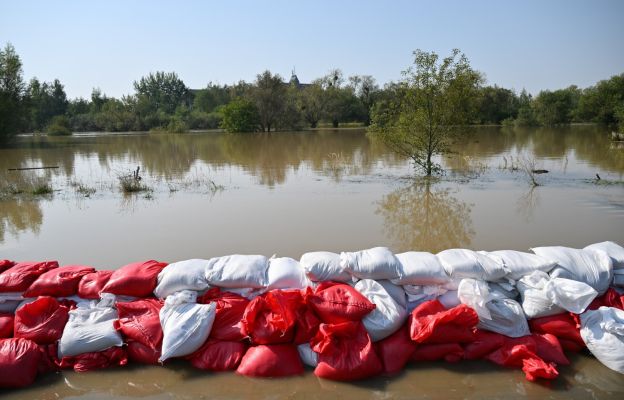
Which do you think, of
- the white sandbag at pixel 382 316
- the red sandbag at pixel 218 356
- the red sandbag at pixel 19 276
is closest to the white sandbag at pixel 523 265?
the white sandbag at pixel 382 316

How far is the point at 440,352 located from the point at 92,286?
8.16ft

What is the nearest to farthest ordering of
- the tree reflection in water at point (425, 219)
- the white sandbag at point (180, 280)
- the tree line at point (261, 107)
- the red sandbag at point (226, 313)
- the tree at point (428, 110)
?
1. the red sandbag at point (226, 313)
2. the white sandbag at point (180, 280)
3. the tree reflection in water at point (425, 219)
4. the tree at point (428, 110)
5. the tree line at point (261, 107)

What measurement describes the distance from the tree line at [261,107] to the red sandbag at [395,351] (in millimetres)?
26924

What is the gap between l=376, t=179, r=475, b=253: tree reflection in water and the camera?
5343 millimetres

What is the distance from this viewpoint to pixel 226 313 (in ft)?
9.64

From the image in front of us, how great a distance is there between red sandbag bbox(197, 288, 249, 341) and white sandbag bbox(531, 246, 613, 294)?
224cm

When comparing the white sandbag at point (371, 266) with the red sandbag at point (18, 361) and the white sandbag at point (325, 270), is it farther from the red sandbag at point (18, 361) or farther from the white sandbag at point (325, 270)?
the red sandbag at point (18, 361)

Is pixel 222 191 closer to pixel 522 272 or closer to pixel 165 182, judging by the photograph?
pixel 165 182

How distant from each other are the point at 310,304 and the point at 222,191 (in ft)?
21.3

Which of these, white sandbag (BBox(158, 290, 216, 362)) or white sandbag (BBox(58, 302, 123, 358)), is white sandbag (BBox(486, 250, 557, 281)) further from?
white sandbag (BBox(58, 302, 123, 358))

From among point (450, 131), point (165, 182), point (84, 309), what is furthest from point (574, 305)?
point (165, 182)

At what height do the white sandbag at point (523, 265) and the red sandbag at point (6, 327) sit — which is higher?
the white sandbag at point (523, 265)

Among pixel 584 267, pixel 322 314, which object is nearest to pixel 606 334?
pixel 584 267

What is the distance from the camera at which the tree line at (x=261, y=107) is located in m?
29.1
